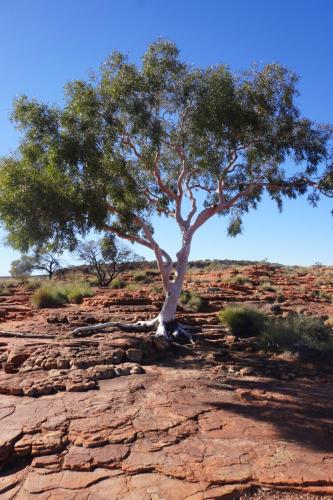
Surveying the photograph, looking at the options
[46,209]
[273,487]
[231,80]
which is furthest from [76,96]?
[273,487]

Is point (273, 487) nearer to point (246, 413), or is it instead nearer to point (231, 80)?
point (246, 413)

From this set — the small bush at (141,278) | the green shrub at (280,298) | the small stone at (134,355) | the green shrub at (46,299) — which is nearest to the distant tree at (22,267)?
the small bush at (141,278)

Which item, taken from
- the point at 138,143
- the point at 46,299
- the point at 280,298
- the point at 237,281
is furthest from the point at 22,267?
the point at 138,143

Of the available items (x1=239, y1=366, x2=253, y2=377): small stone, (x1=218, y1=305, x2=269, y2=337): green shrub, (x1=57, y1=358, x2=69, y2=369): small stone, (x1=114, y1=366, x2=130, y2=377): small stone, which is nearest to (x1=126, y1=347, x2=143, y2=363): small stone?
(x1=114, y1=366, x2=130, y2=377): small stone

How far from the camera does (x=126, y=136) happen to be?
1212cm

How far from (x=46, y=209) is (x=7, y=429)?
5.50 meters

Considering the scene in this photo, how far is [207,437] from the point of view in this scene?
18.7 feet

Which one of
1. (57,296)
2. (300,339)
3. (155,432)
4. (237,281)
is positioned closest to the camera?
(155,432)

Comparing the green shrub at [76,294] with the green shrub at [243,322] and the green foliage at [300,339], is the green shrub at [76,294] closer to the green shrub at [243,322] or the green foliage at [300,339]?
the green shrub at [243,322]

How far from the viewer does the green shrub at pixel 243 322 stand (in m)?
13.2

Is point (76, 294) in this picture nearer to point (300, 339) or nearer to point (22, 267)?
point (300, 339)

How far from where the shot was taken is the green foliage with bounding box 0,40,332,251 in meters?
10.6

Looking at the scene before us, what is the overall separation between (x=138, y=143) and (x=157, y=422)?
828 cm

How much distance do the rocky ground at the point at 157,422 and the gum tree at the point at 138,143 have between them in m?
2.37
